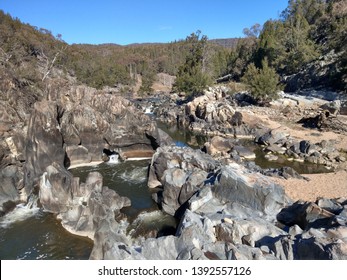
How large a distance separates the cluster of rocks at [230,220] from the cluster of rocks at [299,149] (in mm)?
12898

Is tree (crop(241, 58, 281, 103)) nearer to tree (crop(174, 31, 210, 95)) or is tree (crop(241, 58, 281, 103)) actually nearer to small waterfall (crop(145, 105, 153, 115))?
tree (crop(174, 31, 210, 95))

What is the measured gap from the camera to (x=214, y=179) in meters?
19.7

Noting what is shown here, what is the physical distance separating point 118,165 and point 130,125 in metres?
4.86

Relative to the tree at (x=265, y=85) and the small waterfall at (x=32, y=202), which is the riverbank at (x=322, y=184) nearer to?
the small waterfall at (x=32, y=202)

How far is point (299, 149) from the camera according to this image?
110ft

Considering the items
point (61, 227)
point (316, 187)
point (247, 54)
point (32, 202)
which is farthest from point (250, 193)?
point (247, 54)

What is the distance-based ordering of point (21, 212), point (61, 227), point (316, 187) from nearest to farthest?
1. point (61, 227)
2. point (21, 212)
3. point (316, 187)

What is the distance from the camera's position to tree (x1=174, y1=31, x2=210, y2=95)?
64188 mm

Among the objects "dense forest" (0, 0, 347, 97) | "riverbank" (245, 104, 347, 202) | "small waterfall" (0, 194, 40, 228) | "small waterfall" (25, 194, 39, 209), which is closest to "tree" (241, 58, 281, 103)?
"dense forest" (0, 0, 347, 97)

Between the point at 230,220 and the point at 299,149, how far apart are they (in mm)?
21608

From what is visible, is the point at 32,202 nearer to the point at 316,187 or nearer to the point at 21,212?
the point at 21,212

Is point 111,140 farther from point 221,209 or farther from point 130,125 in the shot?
point 221,209

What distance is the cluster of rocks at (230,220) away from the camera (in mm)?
12047
